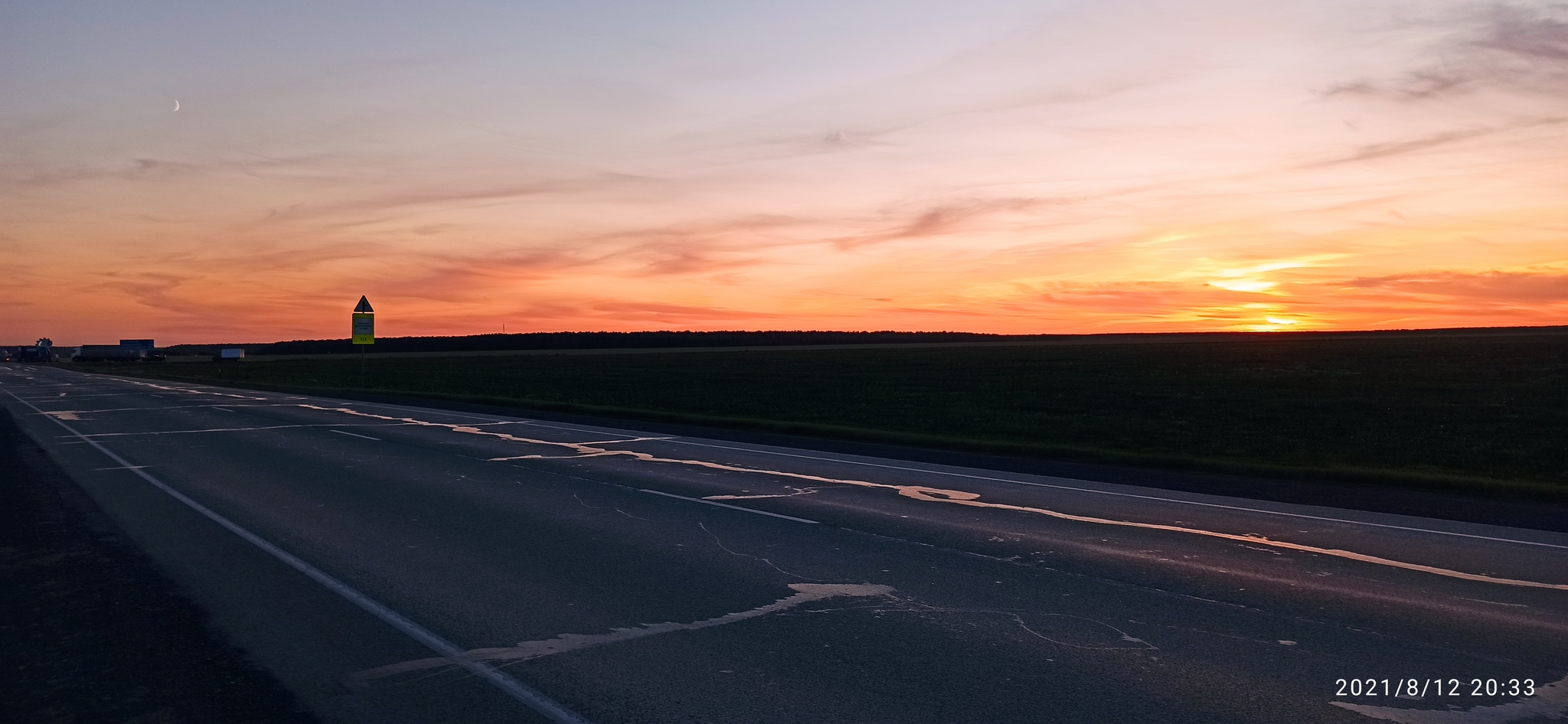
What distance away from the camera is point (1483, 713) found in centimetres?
491

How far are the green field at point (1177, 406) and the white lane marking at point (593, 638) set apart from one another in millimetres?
10782

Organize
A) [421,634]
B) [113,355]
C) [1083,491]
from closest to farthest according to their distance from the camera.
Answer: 1. [421,634]
2. [1083,491]
3. [113,355]

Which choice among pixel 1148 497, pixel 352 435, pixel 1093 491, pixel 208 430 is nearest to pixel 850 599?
pixel 1148 497

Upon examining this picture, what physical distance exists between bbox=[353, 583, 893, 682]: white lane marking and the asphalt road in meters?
0.03

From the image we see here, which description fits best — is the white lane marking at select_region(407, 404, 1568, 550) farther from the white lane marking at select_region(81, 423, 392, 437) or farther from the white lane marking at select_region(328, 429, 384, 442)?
the white lane marking at select_region(81, 423, 392, 437)

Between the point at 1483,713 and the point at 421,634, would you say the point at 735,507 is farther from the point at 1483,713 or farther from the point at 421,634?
the point at 1483,713

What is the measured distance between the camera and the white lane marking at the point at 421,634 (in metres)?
5.05

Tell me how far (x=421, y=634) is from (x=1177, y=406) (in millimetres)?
28302

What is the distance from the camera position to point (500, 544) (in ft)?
30.3

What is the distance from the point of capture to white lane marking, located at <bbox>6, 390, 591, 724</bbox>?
505cm

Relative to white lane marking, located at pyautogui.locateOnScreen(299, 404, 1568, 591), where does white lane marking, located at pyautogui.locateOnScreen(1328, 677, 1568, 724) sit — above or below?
below

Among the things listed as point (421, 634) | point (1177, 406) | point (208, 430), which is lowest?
point (421, 634)

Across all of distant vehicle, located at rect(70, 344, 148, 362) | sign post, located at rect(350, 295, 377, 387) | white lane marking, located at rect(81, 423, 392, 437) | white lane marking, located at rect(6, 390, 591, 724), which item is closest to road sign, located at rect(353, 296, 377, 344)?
sign post, located at rect(350, 295, 377, 387)

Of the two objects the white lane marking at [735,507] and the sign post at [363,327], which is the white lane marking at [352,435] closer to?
the white lane marking at [735,507]
